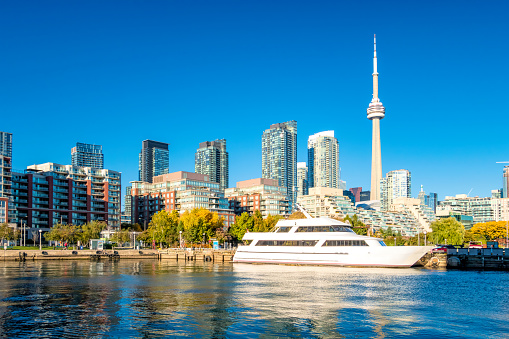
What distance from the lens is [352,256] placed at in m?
86.6

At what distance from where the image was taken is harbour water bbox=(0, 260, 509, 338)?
33.5 meters

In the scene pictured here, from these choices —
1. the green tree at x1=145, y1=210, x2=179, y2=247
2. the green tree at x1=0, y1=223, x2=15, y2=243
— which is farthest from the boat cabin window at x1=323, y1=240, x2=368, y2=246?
the green tree at x1=0, y1=223, x2=15, y2=243

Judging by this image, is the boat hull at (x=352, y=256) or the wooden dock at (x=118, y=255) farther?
the wooden dock at (x=118, y=255)

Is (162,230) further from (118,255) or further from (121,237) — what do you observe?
(118,255)

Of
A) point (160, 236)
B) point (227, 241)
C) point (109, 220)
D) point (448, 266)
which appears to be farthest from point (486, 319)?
point (109, 220)

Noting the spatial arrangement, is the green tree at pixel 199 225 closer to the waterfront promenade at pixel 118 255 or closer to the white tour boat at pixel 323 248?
the waterfront promenade at pixel 118 255

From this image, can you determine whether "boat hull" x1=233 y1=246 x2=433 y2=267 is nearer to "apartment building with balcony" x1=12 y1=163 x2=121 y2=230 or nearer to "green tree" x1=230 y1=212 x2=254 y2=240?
"green tree" x1=230 y1=212 x2=254 y2=240

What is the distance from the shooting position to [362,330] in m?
33.9

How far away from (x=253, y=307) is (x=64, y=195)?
469 ft

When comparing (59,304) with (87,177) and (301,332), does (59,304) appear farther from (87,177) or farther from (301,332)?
(87,177)

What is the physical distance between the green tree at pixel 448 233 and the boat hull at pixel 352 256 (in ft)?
272

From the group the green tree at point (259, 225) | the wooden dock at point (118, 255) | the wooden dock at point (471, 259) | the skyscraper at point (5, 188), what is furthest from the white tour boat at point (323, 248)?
the skyscraper at point (5, 188)

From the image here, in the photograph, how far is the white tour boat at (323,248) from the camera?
8462 cm

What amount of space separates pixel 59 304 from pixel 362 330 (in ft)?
82.2
